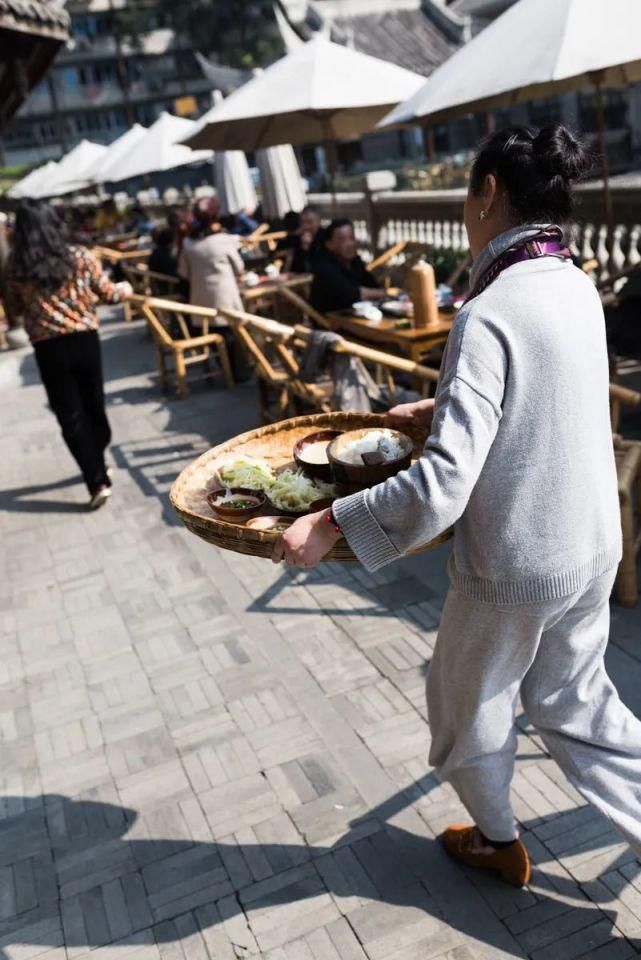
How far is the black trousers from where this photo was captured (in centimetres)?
556

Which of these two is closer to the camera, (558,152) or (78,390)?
(558,152)

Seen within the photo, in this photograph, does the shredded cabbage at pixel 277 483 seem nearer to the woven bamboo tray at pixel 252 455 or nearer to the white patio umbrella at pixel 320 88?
the woven bamboo tray at pixel 252 455

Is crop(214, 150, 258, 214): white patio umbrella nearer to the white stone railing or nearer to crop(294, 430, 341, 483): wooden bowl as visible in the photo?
the white stone railing

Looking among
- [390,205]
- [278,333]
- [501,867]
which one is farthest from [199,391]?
[501,867]

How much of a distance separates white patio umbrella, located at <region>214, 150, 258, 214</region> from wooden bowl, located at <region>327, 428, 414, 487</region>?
12.7m

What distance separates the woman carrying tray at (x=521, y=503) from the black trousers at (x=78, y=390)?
162 inches

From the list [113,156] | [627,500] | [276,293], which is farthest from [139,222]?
[627,500]

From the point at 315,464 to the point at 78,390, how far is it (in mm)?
3970

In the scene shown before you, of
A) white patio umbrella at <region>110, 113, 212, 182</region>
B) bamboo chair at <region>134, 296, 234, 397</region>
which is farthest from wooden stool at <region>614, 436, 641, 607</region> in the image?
white patio umbrella at <region>110, 113, 212, 182</region>

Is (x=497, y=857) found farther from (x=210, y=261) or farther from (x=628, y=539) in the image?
(x=210, y=261)

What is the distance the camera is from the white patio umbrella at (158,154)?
1278cm

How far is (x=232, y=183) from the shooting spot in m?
14.2

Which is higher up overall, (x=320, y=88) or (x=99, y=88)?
(x=99, y=88)

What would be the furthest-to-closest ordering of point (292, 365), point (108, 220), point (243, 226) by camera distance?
point (108, 220) < point (243, 226) < point (292, 365)
